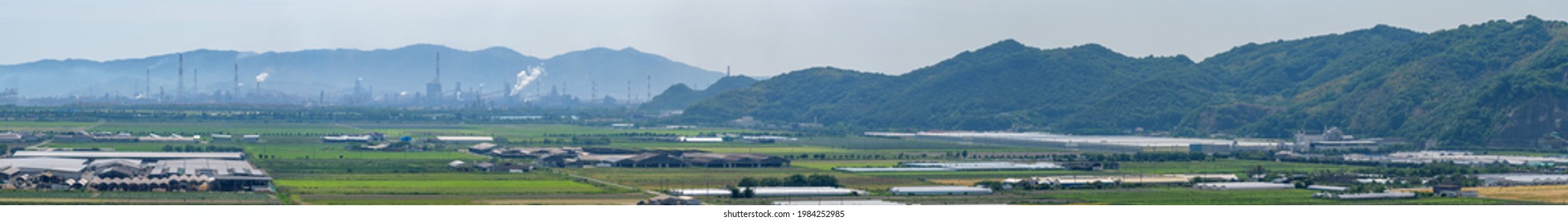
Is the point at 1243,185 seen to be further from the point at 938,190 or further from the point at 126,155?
the point at 126,155

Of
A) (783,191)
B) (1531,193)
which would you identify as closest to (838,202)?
(783,191)

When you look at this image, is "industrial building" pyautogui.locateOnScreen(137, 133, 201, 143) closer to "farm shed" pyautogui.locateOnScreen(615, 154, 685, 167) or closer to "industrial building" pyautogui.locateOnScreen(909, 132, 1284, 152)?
"farm shed" pyautogui.locateOnScreen(615, 154, 685, 167)

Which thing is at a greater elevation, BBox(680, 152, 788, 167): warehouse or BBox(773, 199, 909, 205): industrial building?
BBox(680, 152, 788, 167): warehouse

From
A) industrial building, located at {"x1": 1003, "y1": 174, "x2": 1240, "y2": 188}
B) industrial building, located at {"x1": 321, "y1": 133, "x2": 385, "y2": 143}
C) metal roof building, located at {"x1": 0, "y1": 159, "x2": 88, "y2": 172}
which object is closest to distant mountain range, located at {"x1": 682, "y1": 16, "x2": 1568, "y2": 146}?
industrial building, located at {"x1": 1003, "y1": 174, "x2": 1240, "y2": 188}
